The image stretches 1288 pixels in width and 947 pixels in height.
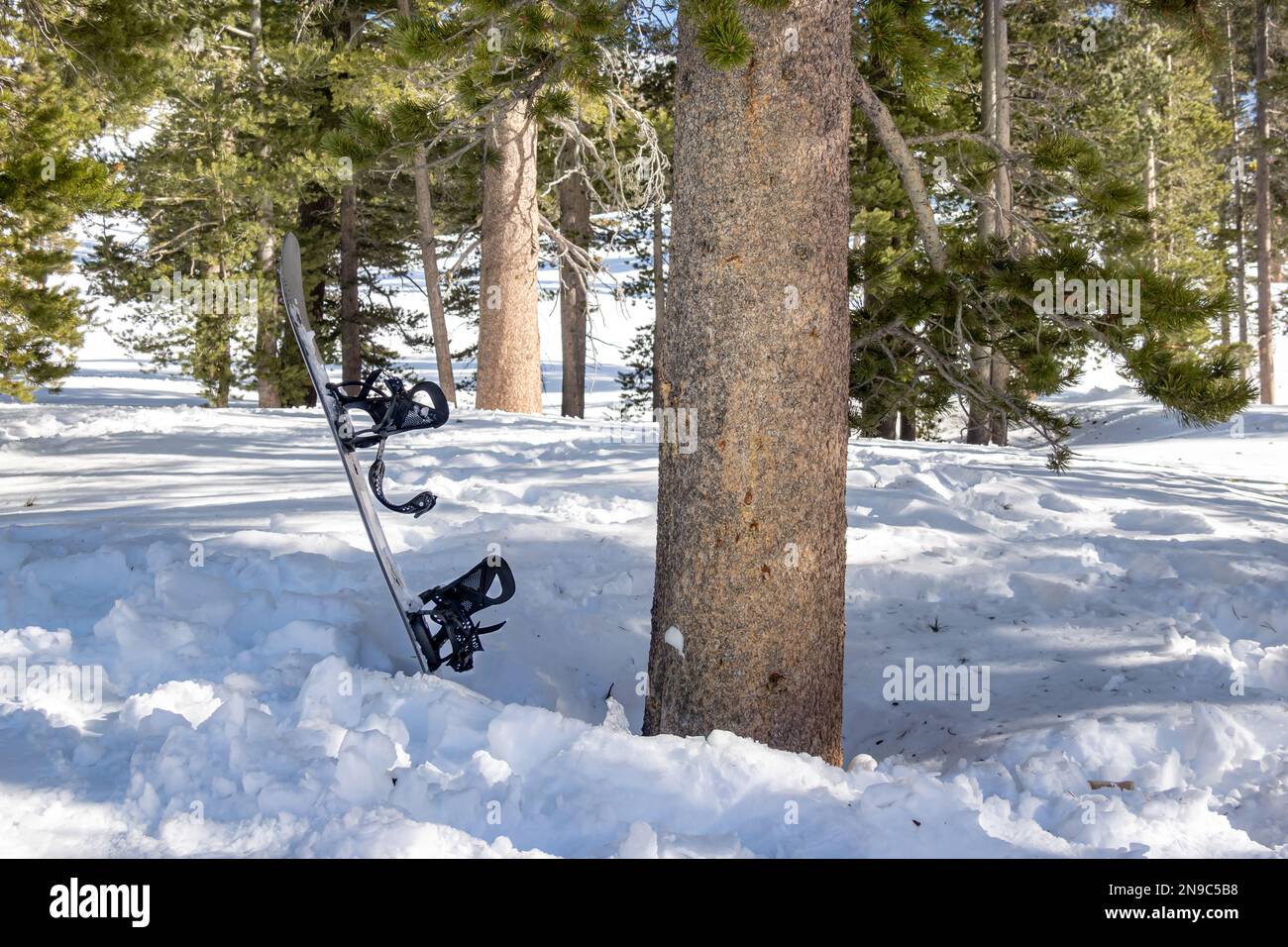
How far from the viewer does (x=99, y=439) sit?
9.66 metres

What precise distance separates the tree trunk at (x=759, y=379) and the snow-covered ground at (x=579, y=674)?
0.53 meters

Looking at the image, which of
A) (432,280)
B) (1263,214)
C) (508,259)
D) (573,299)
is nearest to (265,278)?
(432,280)

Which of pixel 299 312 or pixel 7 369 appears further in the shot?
pixel 7 369

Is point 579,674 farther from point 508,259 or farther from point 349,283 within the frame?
point 349,283

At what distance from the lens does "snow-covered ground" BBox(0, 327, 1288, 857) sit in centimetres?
280

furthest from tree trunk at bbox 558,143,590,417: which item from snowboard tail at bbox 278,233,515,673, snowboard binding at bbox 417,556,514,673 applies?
snowboard binding at bbox 417,556,514,673

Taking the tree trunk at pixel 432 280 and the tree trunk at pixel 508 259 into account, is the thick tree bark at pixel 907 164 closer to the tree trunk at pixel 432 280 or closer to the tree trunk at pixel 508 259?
the tree trunk at pixel 508 259

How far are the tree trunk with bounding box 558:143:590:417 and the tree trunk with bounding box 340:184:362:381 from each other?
13.2 ft

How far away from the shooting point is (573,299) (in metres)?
17.0

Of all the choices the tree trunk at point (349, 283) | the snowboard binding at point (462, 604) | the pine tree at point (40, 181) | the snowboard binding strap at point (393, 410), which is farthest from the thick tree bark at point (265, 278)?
the snowboard binding at point (462, 604)

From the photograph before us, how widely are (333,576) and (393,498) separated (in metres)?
2.00

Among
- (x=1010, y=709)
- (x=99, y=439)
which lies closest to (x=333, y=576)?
(x=1010, y=709)
